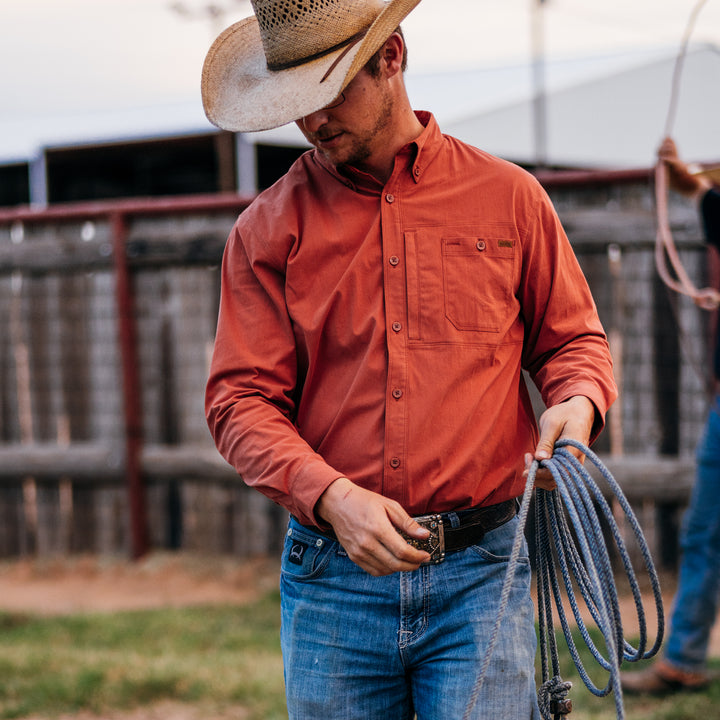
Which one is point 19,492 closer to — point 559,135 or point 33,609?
point 33,609

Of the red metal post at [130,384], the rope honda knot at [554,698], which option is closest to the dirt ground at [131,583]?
the red metal post at [130,384]

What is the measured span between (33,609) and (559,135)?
9633 millimetres

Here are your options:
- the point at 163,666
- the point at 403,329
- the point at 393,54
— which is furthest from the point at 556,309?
the point at 163,666

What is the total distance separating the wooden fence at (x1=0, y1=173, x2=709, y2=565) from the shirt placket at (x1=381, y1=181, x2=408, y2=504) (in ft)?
12.8

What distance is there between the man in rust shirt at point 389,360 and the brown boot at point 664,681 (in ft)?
7.11

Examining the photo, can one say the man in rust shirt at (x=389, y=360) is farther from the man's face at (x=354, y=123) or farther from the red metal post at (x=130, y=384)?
the red metal post at (x=130, y=384)

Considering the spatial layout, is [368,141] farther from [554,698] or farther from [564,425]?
[554,698]

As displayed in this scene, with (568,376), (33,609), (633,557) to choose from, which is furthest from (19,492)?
(568,376)

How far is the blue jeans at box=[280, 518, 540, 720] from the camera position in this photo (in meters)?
1.79

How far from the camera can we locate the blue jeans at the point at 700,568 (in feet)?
12.3

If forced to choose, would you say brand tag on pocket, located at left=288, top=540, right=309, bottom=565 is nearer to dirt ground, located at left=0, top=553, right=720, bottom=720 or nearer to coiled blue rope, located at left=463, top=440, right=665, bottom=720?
coiled blue rope, located at left=463, top=440, right=665, bottom=720

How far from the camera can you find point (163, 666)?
4.21 meters

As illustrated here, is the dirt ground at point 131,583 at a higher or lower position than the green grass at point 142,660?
lower

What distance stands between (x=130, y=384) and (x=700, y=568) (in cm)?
365
